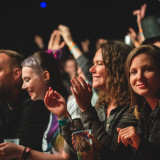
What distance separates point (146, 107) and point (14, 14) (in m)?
3.75

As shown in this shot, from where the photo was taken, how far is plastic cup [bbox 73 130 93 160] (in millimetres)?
1522

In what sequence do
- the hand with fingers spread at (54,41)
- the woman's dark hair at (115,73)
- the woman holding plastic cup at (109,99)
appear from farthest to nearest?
the hand with fingers spread at (54,41)
the woman's dark hair at (115,73)
the woman holding plastic cup at (109,99)

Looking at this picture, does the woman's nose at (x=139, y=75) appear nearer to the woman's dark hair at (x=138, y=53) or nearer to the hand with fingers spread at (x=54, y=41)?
the woman's dark hair at (x=138, y=53)

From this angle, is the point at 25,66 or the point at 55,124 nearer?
the point at 55,124

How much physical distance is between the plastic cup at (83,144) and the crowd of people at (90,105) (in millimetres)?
33

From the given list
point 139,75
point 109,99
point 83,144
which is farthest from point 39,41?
point 83,144

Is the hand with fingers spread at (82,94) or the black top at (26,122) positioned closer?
the hand with fingers spread at (82,94)

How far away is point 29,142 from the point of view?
2344 mm

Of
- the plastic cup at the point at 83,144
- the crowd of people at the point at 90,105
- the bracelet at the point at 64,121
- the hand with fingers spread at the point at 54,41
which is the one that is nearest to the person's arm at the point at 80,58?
the crowd of people at the point at 90,105

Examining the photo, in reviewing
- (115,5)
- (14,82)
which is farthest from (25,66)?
(115,5)

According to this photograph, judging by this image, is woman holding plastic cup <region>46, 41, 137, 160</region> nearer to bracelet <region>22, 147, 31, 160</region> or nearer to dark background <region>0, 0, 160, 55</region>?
bracelet <region>22, 147, 31, 160</region>

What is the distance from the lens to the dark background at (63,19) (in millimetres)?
4762

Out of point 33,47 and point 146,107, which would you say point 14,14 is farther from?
point 146,107

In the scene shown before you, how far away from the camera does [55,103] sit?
6.66ft
